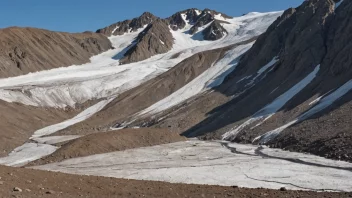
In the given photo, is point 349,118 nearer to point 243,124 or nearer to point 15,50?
point 243,124

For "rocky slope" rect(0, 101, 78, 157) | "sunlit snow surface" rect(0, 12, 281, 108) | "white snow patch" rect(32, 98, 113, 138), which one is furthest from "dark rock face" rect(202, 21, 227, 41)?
"rocky slope" rect(0, 101, 78, 157)

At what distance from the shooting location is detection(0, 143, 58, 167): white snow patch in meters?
44.9

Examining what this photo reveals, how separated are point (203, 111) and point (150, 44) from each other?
350 ft

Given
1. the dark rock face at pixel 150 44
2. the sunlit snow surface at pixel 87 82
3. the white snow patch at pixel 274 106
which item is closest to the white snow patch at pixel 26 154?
the sunlit snow surface at pixel 87 82

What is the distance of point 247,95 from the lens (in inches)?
2899

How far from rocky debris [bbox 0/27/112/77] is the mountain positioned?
52cm

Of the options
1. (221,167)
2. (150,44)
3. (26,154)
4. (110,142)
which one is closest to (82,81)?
(150,44)

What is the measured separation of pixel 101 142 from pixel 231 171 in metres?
18.6

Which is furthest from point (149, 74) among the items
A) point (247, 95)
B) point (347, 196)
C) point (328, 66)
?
point (347, 196)

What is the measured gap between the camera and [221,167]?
1339 inches

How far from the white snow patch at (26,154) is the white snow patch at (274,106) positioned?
827 inches

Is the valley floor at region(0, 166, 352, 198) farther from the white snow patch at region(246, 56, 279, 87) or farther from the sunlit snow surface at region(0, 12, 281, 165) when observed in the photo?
the white snow patch at region(246, 56, 279, 87)

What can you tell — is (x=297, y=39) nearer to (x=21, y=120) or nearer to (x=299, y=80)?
(x=299, y=80)

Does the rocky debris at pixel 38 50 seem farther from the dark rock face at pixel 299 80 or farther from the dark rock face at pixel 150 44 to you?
the dark rock face at pixel 299 80
